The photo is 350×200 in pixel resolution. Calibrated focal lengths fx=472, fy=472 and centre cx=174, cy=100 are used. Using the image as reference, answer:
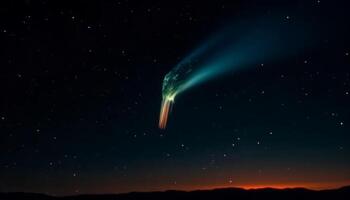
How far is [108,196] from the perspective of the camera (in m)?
36.3

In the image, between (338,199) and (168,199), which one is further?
(168,199)

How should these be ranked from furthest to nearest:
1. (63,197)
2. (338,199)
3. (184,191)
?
(184,191)
(63,197)
(338,199)

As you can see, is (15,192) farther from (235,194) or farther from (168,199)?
(235,194)

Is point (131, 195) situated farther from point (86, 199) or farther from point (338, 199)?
point (338, 199)

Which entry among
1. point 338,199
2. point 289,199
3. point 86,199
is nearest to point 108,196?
point 86,199

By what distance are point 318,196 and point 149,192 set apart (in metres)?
13.3

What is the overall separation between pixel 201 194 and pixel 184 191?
82.5 inches

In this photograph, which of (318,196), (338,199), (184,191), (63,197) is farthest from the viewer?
(184,191)

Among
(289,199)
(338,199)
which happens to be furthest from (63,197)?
(338,199)

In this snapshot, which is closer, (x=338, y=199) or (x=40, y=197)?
(x=338, y=199)

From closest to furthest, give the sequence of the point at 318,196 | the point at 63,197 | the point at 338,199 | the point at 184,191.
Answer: the point at 338,199 < the point at 318,196 < the point at 63,197 < the point at 184,191

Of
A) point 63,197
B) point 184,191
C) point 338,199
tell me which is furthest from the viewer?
point 184,191

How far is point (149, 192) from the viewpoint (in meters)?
38.5

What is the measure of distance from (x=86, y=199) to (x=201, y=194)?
8.81 metres
